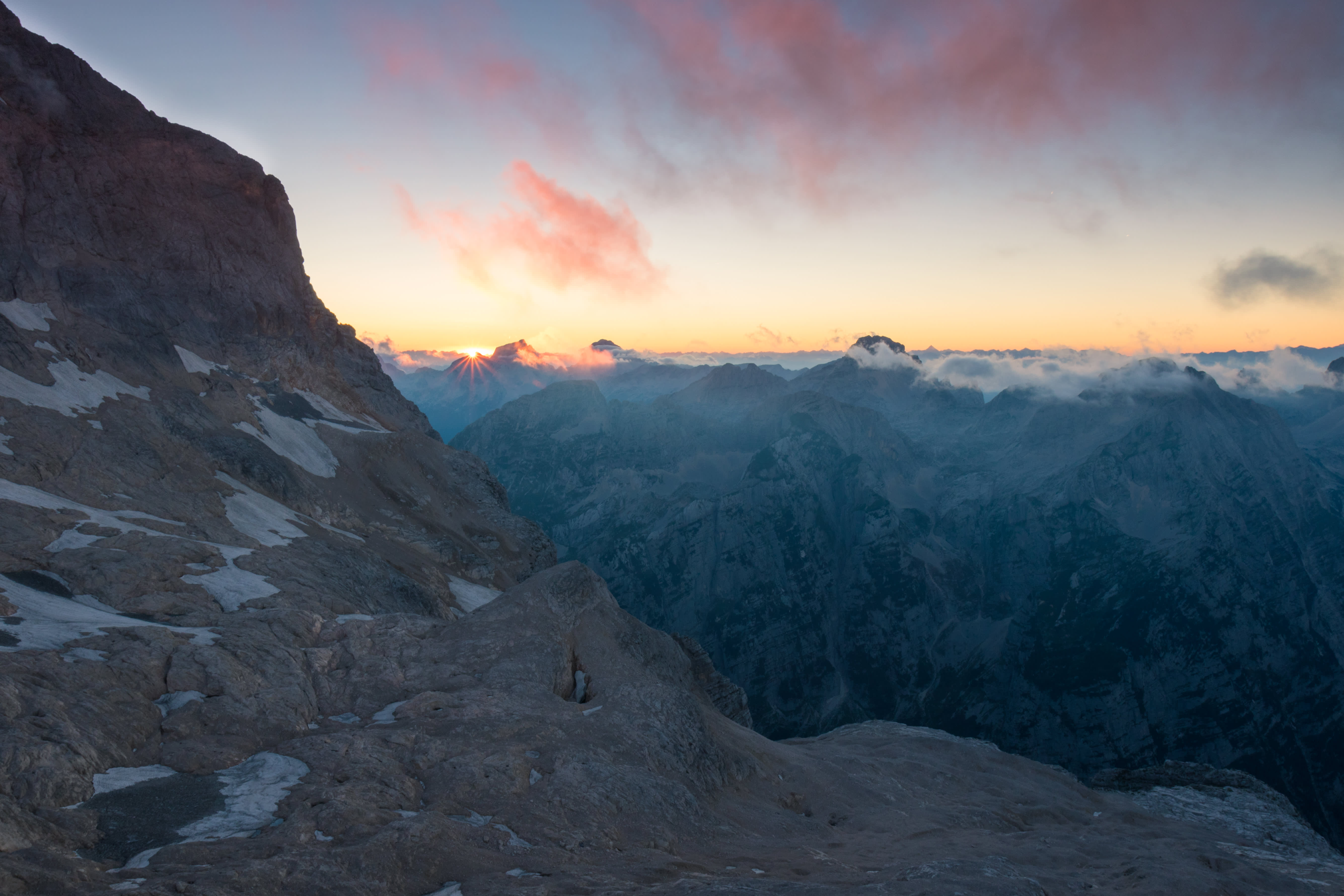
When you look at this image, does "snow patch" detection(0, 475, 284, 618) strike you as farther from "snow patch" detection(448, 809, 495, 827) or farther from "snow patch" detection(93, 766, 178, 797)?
"snow patch" detection(448, 809, 495, 827)

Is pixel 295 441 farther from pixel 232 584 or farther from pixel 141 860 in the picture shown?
pixel 141 860

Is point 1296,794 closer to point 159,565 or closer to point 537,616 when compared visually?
point 537,616

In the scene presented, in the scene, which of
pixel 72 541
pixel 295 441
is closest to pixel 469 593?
pixel 295 441

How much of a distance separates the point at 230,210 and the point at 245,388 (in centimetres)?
3018

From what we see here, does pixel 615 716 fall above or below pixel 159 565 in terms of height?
below

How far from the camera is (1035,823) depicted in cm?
4406

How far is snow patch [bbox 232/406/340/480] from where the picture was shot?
7688 cm

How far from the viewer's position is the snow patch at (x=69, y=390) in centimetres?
5303

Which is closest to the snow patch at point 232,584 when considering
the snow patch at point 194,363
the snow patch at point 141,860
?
the snow patch at point 141,860

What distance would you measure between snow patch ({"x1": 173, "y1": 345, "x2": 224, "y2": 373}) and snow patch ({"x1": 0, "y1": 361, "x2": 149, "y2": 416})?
35.1 ft

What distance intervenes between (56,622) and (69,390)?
133 feet

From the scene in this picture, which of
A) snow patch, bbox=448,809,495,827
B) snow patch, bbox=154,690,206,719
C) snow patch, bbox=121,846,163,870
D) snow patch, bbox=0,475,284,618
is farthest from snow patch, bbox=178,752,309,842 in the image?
snow patch, bbox=0,475,284,618

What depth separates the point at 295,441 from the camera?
8138cm

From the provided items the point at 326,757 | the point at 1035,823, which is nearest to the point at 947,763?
the point at 1035,823
